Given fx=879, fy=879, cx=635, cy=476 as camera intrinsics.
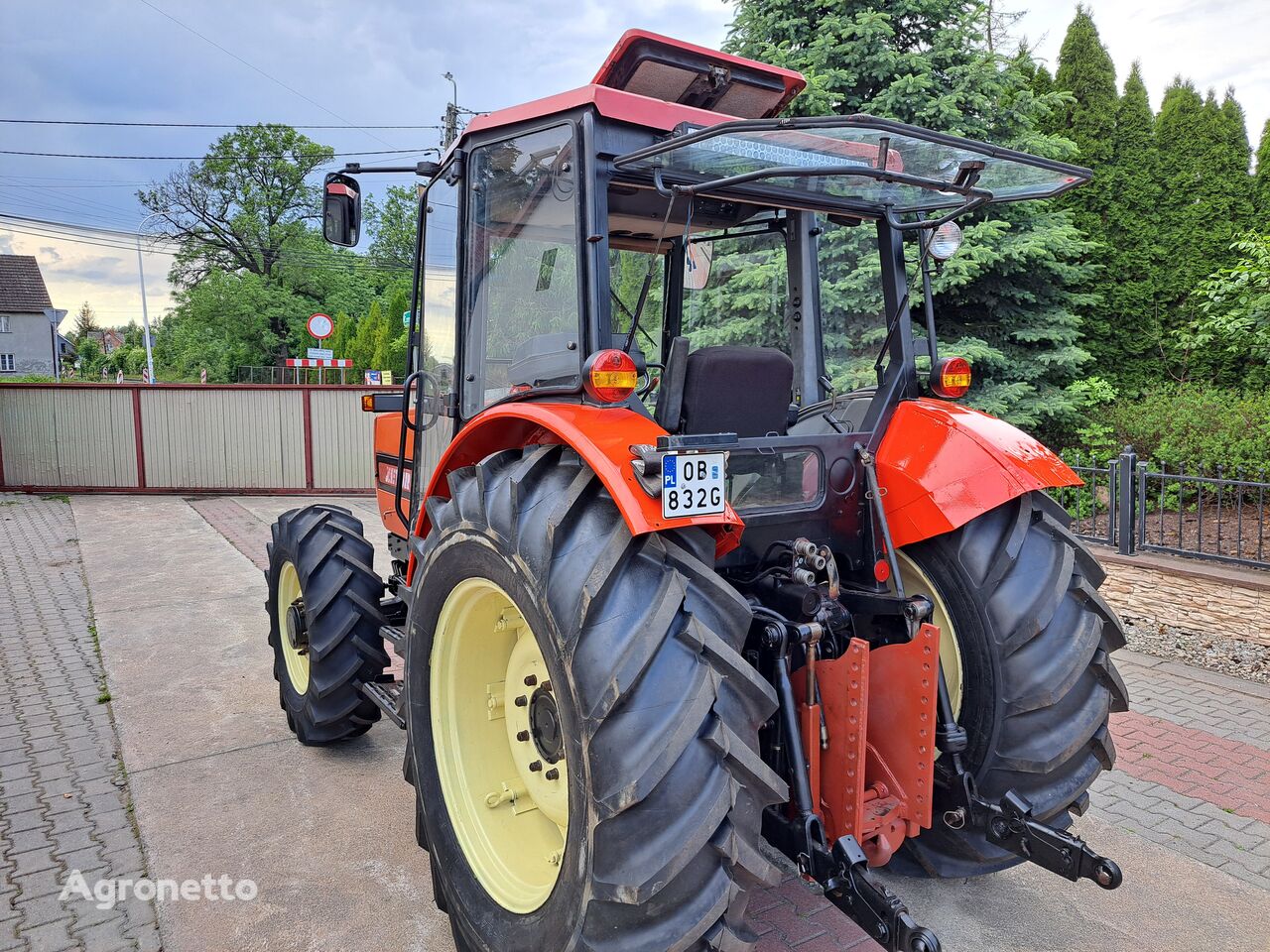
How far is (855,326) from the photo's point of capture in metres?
3.53

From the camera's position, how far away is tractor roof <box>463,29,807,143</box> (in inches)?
104

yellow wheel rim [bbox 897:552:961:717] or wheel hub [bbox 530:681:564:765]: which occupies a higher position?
yellow wheel rim [bbox 897:552:961:717]

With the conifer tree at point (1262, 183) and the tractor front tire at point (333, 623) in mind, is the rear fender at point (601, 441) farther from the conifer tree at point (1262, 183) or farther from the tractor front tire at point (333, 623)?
the conifer tree at point (1262, 183)

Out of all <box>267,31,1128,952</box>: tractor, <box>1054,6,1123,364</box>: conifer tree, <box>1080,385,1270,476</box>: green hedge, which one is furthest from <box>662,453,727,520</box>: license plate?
<box>1054,6,1123,364</box>: conifer tree

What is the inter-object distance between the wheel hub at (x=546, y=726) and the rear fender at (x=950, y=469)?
124 centimetres

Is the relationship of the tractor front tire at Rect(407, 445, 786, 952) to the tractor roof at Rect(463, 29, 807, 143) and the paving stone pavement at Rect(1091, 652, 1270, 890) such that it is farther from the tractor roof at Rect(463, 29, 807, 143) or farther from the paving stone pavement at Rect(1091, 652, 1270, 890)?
the paving stone pavement at Rect(1091, 652, 1270, 890)

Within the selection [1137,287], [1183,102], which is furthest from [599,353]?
[1183,102]

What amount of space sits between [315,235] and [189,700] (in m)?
38.3

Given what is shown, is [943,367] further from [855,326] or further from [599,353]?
[599,353]

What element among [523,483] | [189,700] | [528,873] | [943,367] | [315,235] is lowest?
[189,700]

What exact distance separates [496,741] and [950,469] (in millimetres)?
1721

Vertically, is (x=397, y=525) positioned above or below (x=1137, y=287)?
below

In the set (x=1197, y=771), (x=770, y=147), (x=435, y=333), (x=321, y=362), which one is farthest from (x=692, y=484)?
(x=321, y=362)

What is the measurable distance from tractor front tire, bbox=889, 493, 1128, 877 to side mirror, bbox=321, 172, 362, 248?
8.99 ft
